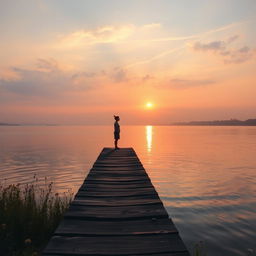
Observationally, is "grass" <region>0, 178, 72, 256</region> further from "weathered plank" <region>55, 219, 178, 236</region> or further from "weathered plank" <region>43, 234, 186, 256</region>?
"weathered plank" <region>43, 234, 186, 256</region>

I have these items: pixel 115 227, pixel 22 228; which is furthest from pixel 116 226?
pixel 22 228

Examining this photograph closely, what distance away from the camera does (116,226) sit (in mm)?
5469

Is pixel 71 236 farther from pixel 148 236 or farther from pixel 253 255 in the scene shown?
pixel 253 255

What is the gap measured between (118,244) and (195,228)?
7336 millimetres

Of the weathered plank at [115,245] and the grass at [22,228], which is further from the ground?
the weathered plank at [115,245]

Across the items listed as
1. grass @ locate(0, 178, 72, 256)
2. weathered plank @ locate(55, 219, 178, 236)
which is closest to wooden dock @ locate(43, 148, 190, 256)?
weathered plank @ locate(55, 219, 178, 236)

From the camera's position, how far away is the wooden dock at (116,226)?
14.4 feet

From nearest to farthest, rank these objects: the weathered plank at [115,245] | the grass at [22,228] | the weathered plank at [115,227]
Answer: the weathered plank at [115,245] < the weathered plank at [115,227] < the grass at [22,228]

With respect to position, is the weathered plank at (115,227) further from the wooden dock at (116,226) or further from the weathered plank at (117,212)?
the weathered plank at (117,212)

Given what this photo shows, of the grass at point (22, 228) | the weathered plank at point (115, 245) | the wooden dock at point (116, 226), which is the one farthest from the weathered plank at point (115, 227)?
the grass at point (22, 228)

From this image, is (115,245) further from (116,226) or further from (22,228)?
(22,228)

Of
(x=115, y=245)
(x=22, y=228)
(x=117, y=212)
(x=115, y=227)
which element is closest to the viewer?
(x=115, y=245)

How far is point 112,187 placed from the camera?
29.9 feet

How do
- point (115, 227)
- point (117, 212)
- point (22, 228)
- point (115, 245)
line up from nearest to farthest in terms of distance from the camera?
point (115, 245) < point (115, 227) < point (117, 212) < point (22, 228)
